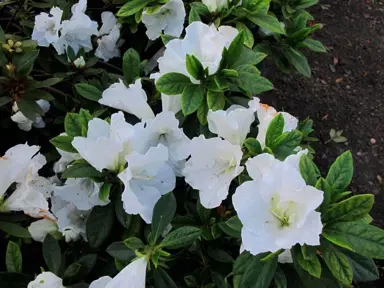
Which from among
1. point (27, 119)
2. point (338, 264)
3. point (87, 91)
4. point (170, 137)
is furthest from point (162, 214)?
point (27, 119)

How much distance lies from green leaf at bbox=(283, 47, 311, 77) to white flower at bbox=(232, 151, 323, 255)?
85cm

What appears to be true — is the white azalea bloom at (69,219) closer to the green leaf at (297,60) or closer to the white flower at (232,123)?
the white flower at (232,123)

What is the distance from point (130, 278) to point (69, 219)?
344 mm

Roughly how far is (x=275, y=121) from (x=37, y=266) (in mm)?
835

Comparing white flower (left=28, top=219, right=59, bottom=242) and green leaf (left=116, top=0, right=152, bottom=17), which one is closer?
white flower (left=28, top=219, right=59, bottom=242)

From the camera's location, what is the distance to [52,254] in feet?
3.93

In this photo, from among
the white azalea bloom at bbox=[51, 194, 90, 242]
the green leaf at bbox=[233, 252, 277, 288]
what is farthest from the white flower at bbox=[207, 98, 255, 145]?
the white azalea bloom at bbox=[51, 194, 90, 242]

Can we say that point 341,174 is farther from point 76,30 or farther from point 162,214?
point 76,30

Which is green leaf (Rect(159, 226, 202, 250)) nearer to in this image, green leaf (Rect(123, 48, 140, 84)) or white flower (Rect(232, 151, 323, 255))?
white flower (Rect(232, 151, 323, 255))

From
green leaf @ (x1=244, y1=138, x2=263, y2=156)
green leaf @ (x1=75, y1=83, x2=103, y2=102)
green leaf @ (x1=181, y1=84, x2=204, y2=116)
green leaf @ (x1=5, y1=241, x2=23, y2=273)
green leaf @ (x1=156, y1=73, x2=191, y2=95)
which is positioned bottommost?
green leaf @ (x1=5, y1=241, x2=23, y2=273)

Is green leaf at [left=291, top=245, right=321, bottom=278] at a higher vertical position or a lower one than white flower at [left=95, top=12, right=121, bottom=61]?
higher

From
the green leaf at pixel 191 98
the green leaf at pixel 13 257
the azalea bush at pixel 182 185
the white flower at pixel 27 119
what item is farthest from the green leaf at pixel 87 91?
the green leaf at pixel 13 257

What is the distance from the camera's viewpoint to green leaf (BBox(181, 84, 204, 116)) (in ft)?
3.89

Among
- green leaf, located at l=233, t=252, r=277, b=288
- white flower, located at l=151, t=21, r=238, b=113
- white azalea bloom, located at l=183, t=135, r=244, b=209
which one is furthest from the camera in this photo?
white flower, located at l=151, t=21, r=238, b=113
